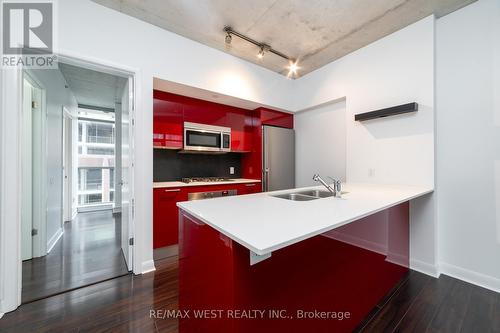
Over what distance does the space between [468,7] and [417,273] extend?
9.29ft

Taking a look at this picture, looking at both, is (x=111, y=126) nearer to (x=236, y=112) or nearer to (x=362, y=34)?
(x=236, y=112)

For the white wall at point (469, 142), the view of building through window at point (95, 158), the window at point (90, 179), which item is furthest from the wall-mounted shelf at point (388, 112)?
the window at point (90, 179)

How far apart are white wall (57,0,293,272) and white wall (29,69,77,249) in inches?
38.0

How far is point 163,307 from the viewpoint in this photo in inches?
64.9

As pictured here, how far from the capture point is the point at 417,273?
2.20 metres

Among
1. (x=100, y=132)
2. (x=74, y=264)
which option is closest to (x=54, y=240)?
(x=74, y=264)

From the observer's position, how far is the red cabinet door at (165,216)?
2.44m

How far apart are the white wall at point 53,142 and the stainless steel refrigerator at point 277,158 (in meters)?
3.12

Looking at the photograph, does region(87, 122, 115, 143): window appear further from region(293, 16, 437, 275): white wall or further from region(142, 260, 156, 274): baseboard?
region(293, 16, 437, 275): white wall

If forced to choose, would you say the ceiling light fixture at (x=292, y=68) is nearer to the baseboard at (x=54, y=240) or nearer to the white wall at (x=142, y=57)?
the white wall at (x=142, y=57)

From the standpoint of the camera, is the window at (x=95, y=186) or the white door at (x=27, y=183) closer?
the white door at (x=27, y=183)

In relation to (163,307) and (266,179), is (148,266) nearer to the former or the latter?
(163,307)

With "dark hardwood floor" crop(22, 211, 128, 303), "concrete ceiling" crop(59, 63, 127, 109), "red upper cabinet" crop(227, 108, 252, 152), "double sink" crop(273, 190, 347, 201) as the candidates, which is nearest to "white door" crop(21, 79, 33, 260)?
"dark hardwood floor" crop(22, 211, 128, 303)

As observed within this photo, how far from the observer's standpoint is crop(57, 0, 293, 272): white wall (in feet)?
6.24
